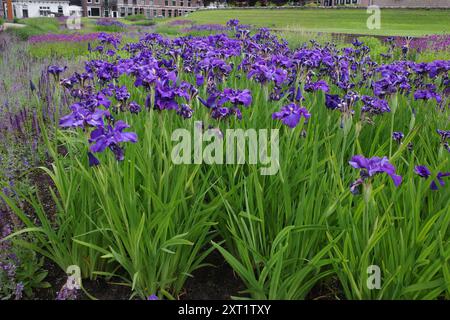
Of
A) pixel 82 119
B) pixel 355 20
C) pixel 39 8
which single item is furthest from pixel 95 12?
pixel 82 119

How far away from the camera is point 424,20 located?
93.6 ft

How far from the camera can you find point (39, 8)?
63.5m

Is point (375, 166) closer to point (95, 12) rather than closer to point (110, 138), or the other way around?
point (110, 138)

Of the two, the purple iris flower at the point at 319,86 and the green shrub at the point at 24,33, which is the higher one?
the green shrub at the point at 24,33

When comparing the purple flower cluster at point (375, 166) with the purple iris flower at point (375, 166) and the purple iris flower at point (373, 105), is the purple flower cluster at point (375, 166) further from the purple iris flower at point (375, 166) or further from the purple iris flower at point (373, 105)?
the purple iris flower at point (373, 105)

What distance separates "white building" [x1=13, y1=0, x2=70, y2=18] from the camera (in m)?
62.0

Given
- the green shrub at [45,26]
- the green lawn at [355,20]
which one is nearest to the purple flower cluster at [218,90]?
the green shrub at [45,26]

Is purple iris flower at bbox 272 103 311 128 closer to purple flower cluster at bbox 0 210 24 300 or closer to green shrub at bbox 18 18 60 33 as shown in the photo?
purple flower cluster at bbox 0 210 24 300

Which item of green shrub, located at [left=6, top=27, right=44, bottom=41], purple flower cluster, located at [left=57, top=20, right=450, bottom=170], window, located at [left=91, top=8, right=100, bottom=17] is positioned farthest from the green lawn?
window, located at [left=91, top=8, right=100, bottom=17]

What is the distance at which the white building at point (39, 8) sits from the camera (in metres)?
62.0

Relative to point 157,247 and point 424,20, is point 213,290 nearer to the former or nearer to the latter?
point 157,247
